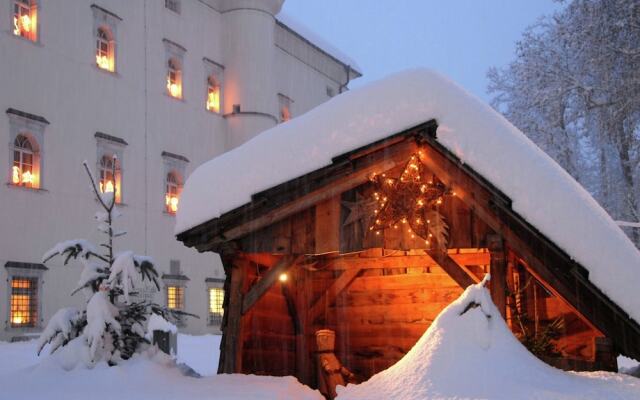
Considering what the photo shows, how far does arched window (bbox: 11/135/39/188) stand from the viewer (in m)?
21.4

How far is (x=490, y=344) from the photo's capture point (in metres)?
6.46

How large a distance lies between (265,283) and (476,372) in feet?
13.3

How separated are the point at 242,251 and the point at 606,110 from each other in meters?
16.9

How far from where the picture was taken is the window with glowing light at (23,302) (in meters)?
20.9

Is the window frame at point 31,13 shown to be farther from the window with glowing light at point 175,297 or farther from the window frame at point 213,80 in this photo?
the window with glowing light at point 175,297

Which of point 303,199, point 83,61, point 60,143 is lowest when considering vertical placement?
point 303,199

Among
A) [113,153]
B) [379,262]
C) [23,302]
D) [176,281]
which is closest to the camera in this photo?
[379,262]

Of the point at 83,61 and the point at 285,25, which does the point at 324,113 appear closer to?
the point at 83,61

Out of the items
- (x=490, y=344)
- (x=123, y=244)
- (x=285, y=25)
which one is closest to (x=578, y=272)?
(x=490, y=344)

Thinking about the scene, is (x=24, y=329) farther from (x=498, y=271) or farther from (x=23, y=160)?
(x=498, y=271)

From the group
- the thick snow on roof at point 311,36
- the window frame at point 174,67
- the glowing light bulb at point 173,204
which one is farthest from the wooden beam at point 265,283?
the thick snow on roof at point 311,36

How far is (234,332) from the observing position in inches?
388

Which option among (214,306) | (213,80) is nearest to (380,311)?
(214,306)

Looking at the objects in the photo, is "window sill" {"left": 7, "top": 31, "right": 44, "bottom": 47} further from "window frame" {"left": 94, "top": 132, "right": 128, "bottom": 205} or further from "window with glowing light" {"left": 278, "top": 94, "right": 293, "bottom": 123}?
"window with glowing light" {"left": 278, "top": 94, "right": 293, "bottom": 123}
